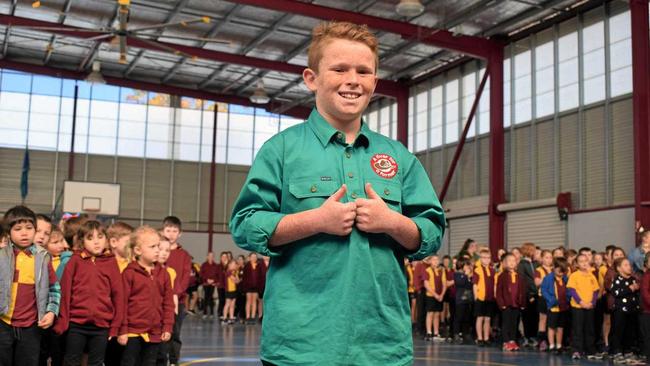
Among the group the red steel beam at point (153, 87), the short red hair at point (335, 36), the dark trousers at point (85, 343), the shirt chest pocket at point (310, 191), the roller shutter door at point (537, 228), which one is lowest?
the dark trousers at point (85, 343)

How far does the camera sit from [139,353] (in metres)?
6.25

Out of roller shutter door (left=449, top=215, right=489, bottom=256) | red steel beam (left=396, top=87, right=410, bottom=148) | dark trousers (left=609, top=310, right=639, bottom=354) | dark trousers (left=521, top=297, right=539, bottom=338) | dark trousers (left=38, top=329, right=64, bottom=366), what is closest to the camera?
dark trousers (left=38, top=329, right=64, bottom=366)

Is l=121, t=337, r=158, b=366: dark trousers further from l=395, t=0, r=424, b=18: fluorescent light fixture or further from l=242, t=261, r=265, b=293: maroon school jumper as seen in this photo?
l=242, t=261, r=265, b=293: maroon school jumper

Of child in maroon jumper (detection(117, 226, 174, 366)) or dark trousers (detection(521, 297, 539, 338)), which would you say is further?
dark trousers (detection(521, 297, 539, 338))

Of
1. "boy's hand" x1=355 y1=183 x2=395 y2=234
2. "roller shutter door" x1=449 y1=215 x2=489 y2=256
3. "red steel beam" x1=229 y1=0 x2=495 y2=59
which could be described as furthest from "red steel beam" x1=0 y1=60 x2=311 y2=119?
"boy's hand" x1=355 y1=183 x2=395 y2=234

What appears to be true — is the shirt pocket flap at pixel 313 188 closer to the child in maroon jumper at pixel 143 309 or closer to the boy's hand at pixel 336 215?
the boy's hand at pixel 336 215

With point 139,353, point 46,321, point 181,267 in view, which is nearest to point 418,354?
point 181,267

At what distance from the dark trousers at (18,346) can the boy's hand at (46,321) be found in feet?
0.33

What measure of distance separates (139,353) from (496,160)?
17.7 m

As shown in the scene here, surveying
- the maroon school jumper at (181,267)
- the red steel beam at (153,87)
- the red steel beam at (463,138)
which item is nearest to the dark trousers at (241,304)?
the red steel beam at (463,138)

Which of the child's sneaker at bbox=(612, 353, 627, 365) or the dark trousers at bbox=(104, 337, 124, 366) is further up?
the dark trousers at bbox=(104, 337, 124, 366)

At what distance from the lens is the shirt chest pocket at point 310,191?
6.53ft

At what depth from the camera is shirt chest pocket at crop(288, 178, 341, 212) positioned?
1989mm

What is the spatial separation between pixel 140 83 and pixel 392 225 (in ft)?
99.4
